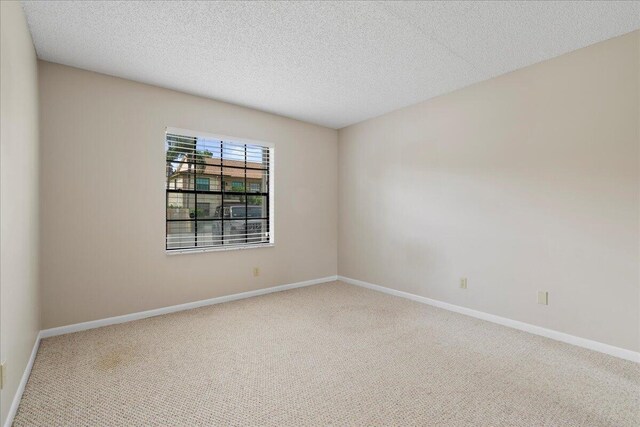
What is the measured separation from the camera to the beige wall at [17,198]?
5.31 ft

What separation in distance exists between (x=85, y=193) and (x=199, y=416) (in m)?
2.42

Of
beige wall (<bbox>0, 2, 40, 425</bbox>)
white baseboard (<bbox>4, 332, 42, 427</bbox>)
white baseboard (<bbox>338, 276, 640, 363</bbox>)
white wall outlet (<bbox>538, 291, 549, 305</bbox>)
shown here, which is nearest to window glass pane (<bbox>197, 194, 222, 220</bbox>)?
beige wall (<bbox>0, 2, 40, 425</bbox>)

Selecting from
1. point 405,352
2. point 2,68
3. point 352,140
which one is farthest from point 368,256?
point 2,68

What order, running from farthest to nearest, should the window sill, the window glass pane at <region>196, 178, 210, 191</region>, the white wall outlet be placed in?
1. the window glass pane at <region>196, 178, 210, 191</region>
2. the window sill
3. the white wall outlet

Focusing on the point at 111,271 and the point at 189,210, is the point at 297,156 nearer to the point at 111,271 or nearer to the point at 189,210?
the point at 189,210

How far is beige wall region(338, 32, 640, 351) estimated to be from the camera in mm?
2499

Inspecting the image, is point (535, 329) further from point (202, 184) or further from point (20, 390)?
point (20, 390)

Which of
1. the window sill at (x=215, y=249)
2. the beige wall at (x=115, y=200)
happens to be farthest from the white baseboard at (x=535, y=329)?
the beige wall at (x=115, y=200)

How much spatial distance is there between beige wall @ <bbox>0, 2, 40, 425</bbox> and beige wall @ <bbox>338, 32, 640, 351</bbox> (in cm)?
369

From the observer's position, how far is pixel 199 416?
1.74 m

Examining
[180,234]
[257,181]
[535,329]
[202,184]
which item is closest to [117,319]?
[180,234]

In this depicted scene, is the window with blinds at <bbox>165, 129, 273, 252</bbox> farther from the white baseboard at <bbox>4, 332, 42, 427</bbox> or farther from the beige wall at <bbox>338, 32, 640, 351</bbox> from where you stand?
the beige wall at <bbox>338, 32, 640, 351</bbox>

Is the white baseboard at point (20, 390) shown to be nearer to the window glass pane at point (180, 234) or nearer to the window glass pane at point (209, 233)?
the window glass pane at point (180, 234)

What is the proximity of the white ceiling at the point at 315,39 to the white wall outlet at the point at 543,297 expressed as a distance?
2111mm
